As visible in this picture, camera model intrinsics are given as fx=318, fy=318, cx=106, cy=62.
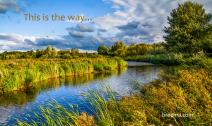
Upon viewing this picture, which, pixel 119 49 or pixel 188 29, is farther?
pixel 119 49

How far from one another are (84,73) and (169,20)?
12518 millimetres

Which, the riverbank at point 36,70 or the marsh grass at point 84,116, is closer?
→ the marsh grass at point 84,116

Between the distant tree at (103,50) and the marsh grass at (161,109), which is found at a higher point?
the distant tree at (103,50)

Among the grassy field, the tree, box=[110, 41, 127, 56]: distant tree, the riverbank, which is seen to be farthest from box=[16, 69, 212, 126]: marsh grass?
box=[110, 41, 127, 56]: distant tree

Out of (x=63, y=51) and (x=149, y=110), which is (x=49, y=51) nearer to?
(x=63, y=51)

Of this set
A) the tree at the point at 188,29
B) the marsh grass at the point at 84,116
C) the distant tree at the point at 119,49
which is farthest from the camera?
the distant tree at the point at 119,49

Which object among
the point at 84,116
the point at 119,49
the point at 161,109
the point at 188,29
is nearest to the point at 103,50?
the point at 119,49

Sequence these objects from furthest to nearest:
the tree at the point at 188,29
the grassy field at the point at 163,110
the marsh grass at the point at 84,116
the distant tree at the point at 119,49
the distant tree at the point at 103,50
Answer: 1. the distant tree at the point at 103,50
2. the distant tree at the point at 119,49
3. the tree at the point at 188,29
4. the grassy field at the point at 163,110
5. the marsh grass at the point at 84,116

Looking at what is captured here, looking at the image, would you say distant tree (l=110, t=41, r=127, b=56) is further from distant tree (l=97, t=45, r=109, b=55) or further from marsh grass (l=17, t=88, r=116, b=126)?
marsh grass (l=17, t=88, r=116, b=126)

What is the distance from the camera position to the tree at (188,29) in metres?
32.7

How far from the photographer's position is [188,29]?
3300 centimetres

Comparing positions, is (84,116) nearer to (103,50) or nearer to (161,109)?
(161,109)

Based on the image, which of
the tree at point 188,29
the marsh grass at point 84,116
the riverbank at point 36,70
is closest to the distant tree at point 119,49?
the riverbank at point 36,70

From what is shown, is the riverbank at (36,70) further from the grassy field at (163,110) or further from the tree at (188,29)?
the grassy field at (163,110)
